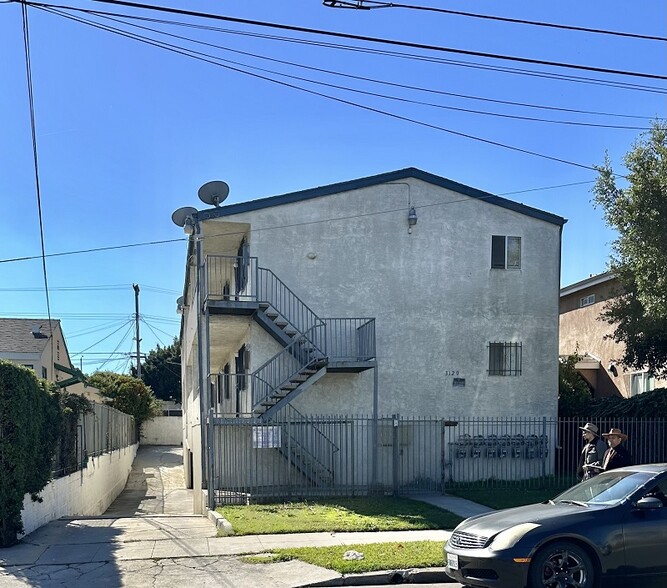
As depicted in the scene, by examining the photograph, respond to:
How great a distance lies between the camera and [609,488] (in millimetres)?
7660

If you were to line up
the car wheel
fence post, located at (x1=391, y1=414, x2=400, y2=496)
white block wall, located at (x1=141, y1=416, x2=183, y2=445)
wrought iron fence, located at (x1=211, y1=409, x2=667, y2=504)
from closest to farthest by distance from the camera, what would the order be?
the car wheel → wrought iron fence, located at (x1=211, y1=409, x2=667, y2=504) → fence post, located at (x1=391, y1=414, x2=400, y2=496) → white block wall, located at (x1=141, y1=416, x2=183, y2=445)

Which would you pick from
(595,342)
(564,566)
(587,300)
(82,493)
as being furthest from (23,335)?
(564,566)

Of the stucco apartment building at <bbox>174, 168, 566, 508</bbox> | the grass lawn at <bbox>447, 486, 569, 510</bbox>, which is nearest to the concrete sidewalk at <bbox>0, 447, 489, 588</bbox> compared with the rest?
the grass lawn at <bbox>447, 486, 569, 510</bbox>

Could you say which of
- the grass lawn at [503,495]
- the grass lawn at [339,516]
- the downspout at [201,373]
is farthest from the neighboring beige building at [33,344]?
the grass lawn at [503,495]

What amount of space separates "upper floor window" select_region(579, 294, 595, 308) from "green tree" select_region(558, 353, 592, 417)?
3.76m

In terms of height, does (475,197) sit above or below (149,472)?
above

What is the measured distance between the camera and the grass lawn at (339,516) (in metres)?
11.3

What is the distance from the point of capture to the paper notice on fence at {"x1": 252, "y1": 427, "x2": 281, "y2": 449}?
15117 mm

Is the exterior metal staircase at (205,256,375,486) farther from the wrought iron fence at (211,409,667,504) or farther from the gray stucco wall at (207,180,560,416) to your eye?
the gray stucco wall at (207,180,560,416)

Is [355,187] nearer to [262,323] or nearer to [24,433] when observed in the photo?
[262,323]

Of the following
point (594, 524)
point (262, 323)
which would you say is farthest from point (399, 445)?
point (594, 524)

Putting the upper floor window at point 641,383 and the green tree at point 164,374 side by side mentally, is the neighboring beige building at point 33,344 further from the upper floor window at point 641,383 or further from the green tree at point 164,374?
the green tree at point 164,374

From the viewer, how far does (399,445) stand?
17484 mm

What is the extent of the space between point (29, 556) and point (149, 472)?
80.7 feet
